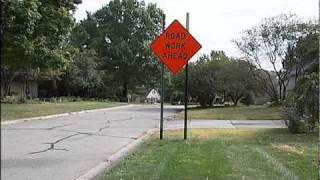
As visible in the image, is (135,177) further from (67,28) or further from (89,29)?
(89,29)

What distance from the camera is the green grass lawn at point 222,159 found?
8.89 metres

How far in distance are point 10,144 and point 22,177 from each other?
5.65 meters

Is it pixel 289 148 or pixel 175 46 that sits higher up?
pixel 175 46

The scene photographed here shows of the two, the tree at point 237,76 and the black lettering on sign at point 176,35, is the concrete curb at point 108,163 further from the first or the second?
the tree at point 237,76

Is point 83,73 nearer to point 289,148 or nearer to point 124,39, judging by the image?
point 124,39

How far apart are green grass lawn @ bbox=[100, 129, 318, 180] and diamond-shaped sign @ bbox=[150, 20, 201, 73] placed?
7.68 ft

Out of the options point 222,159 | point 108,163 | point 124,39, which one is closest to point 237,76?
point 124,39

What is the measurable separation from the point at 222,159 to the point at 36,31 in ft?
63.2

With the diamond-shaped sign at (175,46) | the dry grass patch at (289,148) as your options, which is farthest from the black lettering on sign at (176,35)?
the dry grass patch at (289,148)

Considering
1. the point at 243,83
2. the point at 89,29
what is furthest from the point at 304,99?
the point at 89,29

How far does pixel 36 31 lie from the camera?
28016 millimetres

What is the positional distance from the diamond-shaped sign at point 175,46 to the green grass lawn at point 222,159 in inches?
92.2

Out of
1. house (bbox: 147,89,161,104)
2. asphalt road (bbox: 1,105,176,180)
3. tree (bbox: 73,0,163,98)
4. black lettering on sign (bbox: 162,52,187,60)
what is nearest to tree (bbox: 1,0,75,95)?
asphalt road (bbox: 1,105,176,180)

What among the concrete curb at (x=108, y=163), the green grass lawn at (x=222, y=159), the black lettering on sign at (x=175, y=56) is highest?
the black lettering on sign at (x=175, y=56)
